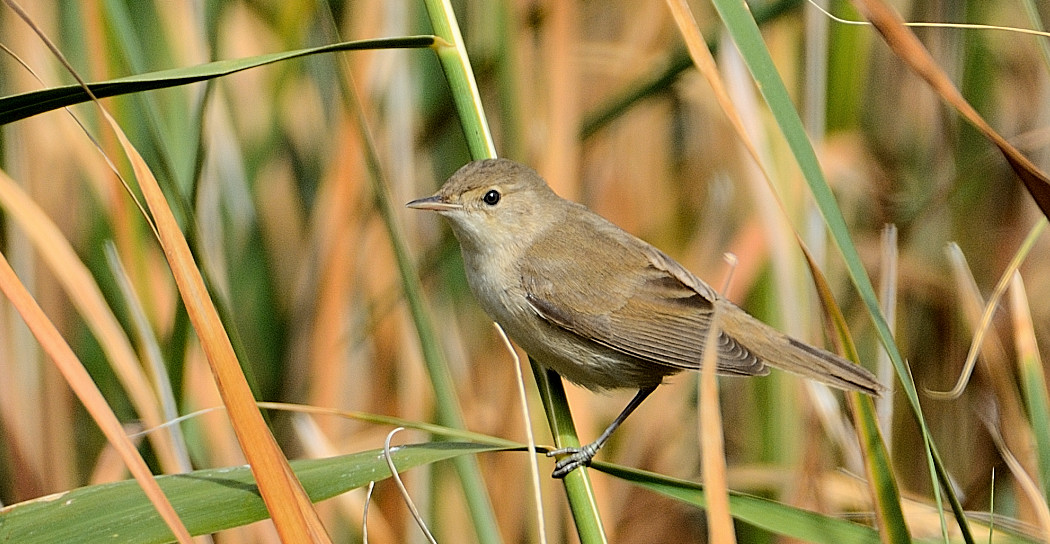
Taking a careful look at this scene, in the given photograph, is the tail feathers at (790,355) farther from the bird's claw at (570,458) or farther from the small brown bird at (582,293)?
the bird's claw at (570,458)

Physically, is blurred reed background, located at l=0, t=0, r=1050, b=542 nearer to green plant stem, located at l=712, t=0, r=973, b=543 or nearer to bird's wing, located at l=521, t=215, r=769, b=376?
bird's wing, located at l=521, t=215, r=769, b=376

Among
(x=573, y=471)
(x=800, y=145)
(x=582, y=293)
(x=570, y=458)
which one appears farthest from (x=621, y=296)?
(x=800, y=145)

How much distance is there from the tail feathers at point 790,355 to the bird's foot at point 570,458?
44cm

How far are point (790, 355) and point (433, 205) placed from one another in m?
0.83

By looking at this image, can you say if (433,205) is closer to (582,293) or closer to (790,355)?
(582,293)

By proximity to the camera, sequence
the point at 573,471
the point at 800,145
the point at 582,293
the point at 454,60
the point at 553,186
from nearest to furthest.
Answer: the point at 800,145, the point at 573,471, the point at 454,60, the point at 582,293, the point at 553,186

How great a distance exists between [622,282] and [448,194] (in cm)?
45

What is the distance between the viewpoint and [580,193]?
9.34ft

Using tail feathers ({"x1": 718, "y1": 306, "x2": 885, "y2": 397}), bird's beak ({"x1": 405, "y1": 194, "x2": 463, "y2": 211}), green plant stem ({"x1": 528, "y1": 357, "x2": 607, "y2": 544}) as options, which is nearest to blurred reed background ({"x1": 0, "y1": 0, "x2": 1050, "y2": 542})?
tail feathers ({"x1": 718, "y1": 306, "x2": 885, "y2": 397})

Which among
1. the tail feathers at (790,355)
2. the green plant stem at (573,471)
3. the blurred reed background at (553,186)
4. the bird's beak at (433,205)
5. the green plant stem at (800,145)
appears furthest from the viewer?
the blurred reed background at (553,186)

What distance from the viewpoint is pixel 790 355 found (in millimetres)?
2004

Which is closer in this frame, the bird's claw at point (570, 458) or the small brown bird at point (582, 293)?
the bird's claw at point (570, 458)

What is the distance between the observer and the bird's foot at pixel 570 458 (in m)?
1.50

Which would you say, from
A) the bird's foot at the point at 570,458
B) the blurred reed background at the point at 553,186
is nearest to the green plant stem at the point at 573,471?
the bird's foot at the point at 570,458
